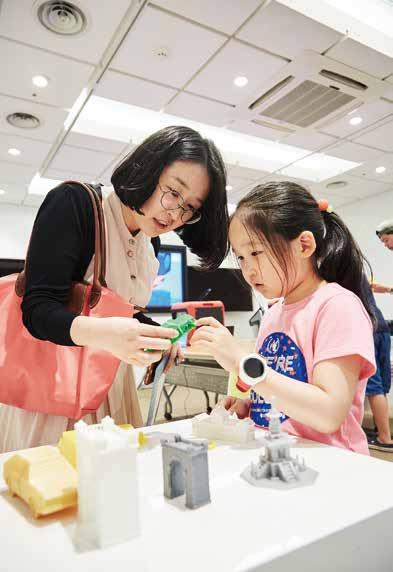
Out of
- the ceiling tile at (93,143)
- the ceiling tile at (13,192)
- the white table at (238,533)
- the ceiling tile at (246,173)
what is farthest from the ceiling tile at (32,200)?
the white table at (238,533)

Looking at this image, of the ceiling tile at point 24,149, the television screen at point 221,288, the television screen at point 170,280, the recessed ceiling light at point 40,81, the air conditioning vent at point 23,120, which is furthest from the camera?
the television screen at point 221,288

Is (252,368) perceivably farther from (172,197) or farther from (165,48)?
(165,48)

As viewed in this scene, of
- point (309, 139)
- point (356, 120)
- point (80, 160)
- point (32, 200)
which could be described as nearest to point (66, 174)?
point (80, 160)

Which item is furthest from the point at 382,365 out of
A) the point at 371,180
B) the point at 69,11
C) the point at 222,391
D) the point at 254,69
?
the point at 371,180

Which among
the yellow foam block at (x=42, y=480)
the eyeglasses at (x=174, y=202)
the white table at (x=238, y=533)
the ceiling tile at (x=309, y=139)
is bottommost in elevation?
the white table at (x=238, y=533)

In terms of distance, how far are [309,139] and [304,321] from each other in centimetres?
357

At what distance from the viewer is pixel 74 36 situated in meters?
2.46

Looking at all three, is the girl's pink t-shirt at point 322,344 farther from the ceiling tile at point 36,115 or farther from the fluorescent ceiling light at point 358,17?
the ceiling tile at point 36,115

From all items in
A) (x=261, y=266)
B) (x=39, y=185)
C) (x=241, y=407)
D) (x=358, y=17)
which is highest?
(x=358, y=17)

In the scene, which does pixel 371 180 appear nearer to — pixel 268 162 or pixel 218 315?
pixel 268 162

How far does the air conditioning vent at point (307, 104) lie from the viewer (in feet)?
10.3

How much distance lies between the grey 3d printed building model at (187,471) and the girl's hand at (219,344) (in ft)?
0.89

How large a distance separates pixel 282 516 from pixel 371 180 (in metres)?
5.68

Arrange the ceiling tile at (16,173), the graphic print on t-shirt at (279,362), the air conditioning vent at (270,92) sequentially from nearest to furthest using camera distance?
1. the graphic print on t-shirt at (279,362)
2. the air conditioning vent at (270,92)
3. the ceiling tile at (16,173)
